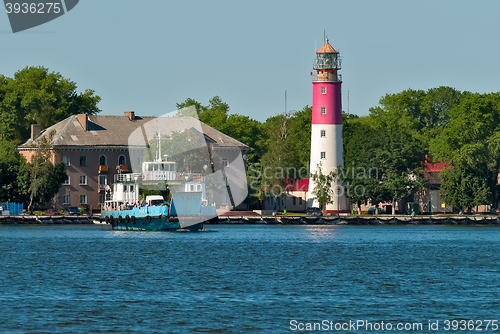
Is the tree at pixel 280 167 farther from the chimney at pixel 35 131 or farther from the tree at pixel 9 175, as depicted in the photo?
the tree at pixel 9 175

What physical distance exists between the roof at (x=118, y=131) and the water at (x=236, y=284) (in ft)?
140

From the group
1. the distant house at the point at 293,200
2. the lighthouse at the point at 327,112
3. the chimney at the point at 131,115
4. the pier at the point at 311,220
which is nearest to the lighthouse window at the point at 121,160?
the chimney at the point at 131,115

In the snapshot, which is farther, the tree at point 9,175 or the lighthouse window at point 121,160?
the lighthouse window at point 121,160

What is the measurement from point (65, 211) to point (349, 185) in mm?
34555

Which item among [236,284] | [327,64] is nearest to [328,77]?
[327,64]

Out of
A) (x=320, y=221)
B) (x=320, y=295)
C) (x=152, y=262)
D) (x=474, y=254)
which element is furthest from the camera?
(x=320, y=221)

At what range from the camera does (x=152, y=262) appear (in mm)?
46000

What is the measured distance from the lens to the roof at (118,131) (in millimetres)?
106188

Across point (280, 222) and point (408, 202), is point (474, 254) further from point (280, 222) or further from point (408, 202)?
point (408, 202)

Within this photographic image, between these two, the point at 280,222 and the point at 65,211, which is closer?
the point at 280,222

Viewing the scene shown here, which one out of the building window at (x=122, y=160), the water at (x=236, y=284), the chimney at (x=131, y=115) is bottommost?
the water at (x=236, y=284)

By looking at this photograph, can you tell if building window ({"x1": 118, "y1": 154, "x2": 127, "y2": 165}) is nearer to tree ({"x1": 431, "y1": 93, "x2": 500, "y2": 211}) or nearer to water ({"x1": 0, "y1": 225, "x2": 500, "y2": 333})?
tree ({"x1": 431, "y1": 93, "x2": 500, "y2": 211})

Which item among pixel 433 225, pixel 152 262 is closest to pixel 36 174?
pixel 433 225

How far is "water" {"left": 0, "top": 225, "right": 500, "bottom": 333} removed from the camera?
27544mm
